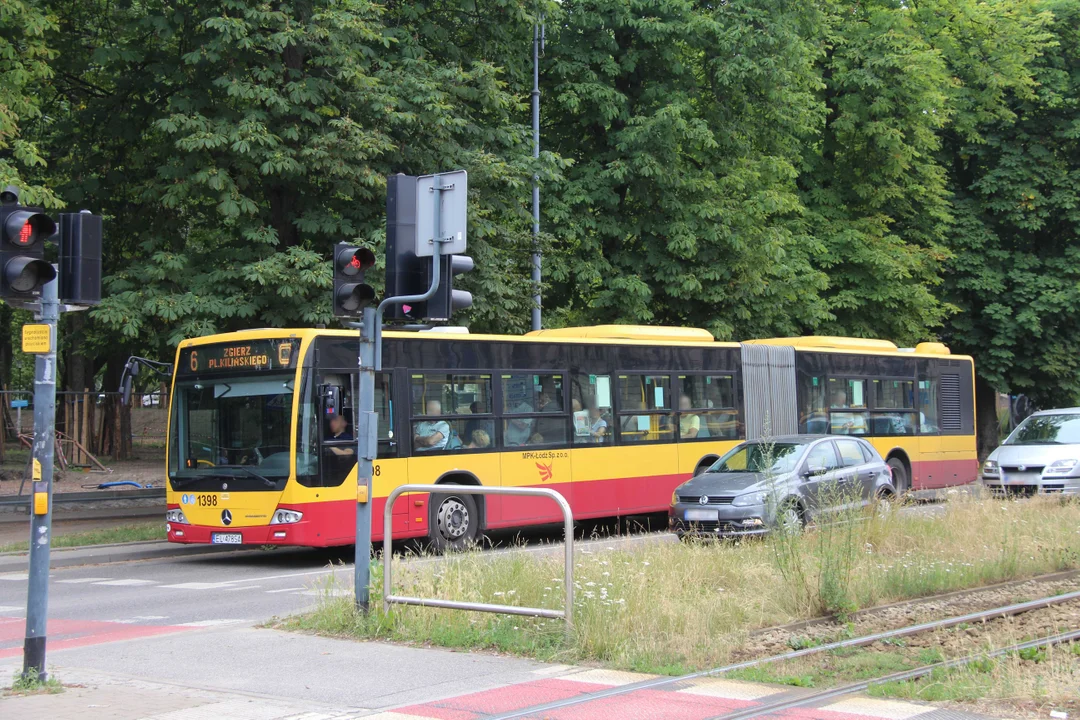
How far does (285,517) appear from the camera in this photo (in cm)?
1466

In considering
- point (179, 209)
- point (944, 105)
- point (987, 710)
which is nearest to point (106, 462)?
point (179, 209)

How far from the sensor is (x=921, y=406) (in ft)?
82.1

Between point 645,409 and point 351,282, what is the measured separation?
1031 centimetres

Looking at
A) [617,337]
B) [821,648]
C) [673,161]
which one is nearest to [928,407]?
[673,161]

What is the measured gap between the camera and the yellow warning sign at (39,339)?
26.2 feet

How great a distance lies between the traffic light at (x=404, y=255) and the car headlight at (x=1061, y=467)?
1542 centimetres

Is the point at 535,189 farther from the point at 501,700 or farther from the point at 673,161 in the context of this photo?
the point at 501,700

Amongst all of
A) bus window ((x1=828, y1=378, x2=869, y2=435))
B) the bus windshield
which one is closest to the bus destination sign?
the bus windshield

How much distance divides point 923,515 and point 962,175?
25011 mm

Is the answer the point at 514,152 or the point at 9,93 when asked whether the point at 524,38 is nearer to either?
the point at 514,152

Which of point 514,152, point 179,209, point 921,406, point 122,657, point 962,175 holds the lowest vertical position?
point 122,657

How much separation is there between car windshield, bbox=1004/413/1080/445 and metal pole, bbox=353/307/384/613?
16.5 metres

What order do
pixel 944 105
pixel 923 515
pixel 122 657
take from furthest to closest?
1. pixel 944 105
2. pixel 923 515
3. pixel 122 657

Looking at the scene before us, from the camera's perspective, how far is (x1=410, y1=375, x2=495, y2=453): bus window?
16.0m
